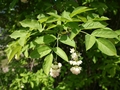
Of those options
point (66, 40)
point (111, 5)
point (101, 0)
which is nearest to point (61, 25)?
point (66, 40)

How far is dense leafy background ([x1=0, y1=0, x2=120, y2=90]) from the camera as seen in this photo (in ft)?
4.22

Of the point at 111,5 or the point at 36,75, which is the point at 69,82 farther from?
the point at 111,5

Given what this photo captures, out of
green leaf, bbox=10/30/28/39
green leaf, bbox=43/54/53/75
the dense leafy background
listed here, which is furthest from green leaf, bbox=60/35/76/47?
green leaf, bbox=10/30/28/39

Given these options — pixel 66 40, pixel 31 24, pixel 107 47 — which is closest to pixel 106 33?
pixel 107 47

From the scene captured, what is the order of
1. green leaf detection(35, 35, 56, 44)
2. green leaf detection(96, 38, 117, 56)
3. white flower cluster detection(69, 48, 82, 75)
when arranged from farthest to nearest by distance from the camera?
white flower cluster detection(69, 48, 82, 75)
green leaf detection(35, 35, 56, 44)
green leaf detection(96, 38, 117, 56)

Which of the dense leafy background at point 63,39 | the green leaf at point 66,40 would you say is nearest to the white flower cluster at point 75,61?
the dense leafy background at point 63,39

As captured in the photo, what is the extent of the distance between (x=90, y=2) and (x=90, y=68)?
100cm

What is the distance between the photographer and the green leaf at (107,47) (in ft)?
3.93

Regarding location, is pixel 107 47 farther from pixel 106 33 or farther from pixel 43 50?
pixel 43 50

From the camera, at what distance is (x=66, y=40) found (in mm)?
1296

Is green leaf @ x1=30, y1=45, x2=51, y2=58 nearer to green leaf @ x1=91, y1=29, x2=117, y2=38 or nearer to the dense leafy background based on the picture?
the dense leafy background

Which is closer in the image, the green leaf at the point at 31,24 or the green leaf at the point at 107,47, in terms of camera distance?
the green leaf at the point at 107,47

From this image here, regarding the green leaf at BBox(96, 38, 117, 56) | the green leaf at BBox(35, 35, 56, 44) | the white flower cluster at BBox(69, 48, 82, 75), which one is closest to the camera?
the green leaf at BBox(96, 38, 117, 56)

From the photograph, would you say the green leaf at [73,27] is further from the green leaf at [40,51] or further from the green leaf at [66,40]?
the green leaf at [40,51]
